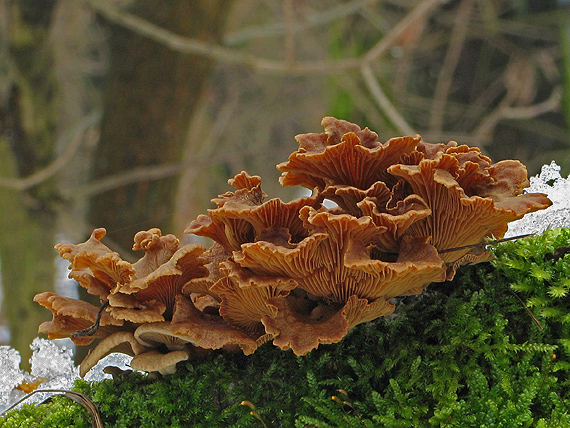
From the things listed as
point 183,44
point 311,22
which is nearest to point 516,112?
point 311,22

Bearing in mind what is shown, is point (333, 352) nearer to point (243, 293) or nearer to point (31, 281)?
point (243, 293)

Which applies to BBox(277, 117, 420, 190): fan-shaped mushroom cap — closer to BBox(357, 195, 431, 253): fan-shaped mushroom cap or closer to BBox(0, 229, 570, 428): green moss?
BBox(357, 195, 431, 253): fan-shaped mushroom cap

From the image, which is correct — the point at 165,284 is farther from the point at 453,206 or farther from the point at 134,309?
the point at 453,206

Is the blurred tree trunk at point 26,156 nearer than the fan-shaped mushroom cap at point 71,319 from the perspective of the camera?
No

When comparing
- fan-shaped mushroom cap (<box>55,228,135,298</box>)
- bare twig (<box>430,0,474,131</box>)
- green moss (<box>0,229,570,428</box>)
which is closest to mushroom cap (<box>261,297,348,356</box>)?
green moss (<box>0,229,570,428</box>)

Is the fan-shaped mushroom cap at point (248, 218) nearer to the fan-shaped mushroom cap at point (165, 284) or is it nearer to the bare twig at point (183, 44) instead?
the fan-shaped mushroom cap at point (165, 284)

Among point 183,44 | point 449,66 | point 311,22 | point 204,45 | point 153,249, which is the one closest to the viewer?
point 153,249

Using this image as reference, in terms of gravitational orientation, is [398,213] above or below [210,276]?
below

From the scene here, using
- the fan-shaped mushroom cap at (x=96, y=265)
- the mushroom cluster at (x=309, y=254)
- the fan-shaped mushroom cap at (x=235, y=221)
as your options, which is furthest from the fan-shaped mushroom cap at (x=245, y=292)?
the fan-shaped mushroom cap at (x=96, y=265)
